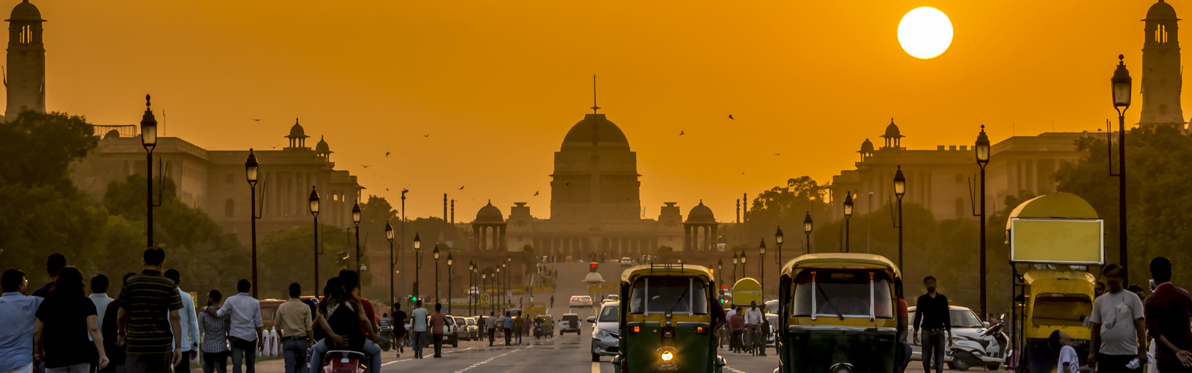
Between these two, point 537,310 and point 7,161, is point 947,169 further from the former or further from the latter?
point 7,161

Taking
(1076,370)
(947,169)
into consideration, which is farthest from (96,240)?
(947,169)

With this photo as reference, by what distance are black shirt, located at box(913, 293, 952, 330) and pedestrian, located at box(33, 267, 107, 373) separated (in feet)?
45.1

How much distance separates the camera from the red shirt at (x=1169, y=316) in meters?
15.6

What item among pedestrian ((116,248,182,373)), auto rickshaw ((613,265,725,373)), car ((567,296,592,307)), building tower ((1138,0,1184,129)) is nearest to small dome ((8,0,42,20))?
car ((567,296,592,307))

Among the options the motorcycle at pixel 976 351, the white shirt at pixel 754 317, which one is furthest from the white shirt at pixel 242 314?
the white shirt at pixel 754 317

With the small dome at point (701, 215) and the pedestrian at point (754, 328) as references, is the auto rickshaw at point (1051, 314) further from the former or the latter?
the small dome at point (701, 215)

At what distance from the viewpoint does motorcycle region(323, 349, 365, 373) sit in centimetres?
1700

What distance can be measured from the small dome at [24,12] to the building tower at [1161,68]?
88859 millimetres

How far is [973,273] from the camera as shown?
346ft

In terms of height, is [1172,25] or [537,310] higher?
[1172,25]

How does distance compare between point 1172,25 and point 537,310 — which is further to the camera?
point 1172,25

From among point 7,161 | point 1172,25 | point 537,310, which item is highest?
point 1172,25

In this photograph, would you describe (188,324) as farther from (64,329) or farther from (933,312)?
(933,312)

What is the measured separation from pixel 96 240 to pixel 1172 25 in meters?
94.5
